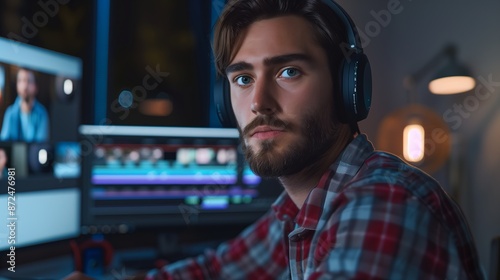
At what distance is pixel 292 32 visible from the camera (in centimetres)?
55

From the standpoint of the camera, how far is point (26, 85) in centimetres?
86

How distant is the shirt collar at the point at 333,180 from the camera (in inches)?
21.8

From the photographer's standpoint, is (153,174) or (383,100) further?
(153,174)

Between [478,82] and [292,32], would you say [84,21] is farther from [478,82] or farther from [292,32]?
[478,82]

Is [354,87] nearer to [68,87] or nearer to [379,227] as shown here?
[379,227]

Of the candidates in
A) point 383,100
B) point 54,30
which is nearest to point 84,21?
point 54,30

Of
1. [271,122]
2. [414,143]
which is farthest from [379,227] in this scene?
[414,143]

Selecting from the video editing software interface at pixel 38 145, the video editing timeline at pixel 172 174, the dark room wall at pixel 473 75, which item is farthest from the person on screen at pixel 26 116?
the dark room wall at pixel 473 75

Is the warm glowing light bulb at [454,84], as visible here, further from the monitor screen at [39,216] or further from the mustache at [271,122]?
the monitor screen at [39,216]

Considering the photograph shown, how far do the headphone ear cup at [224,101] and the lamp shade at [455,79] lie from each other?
0.75 metres

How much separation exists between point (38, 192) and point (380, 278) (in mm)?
689

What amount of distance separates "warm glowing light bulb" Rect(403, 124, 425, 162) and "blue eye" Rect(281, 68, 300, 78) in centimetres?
74

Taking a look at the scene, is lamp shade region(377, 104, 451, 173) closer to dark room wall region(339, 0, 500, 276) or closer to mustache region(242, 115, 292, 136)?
dark room wall region(339, 0, 500, 276)

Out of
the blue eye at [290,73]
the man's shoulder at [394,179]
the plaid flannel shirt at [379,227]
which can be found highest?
the blue eye at [290,73]
